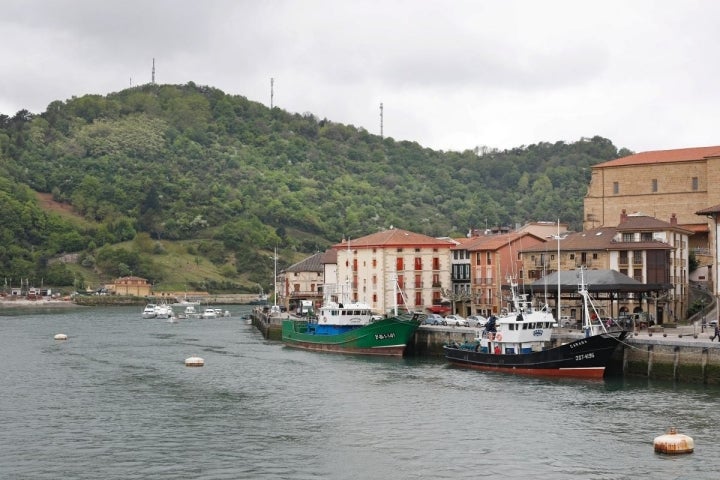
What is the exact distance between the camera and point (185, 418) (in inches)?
2217

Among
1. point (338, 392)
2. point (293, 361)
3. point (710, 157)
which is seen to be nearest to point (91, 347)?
point (293, 361)

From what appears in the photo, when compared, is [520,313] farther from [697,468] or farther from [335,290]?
[335,290]

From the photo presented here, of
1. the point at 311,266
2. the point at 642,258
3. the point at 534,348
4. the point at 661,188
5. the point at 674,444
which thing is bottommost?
the point at 674,444

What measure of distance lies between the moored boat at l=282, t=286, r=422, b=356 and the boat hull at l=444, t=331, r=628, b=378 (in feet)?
43.2

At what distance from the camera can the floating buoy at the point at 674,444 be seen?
45.1 metres

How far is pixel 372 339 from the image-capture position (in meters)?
90.4

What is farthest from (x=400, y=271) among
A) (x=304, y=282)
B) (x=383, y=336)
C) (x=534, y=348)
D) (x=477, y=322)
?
(x=304, y=282)

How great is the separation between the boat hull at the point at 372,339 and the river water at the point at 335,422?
3.50 metres

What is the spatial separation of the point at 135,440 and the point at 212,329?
282ft

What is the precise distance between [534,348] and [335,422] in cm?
2578

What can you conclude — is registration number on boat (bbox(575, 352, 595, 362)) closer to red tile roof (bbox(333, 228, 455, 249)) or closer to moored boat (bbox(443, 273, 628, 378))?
moored boat (bbox(443, 273, 628, 378))

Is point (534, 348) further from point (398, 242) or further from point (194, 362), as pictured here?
point (398, 242)

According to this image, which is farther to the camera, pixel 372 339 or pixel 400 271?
pixel 400 271

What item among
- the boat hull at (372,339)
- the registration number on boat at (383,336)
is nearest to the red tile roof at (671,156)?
the boat hull at (372,339)
